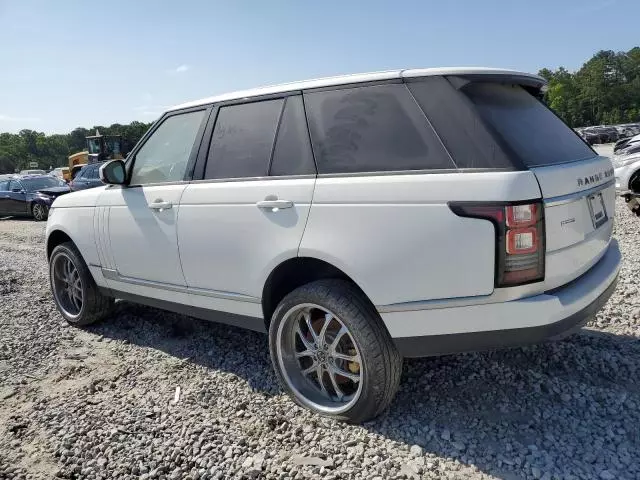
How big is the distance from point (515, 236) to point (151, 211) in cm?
259

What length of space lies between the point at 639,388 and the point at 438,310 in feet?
5.24

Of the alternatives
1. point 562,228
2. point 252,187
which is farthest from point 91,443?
point 562,228

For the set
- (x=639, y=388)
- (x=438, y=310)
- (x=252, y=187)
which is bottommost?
(x=639, y=388)

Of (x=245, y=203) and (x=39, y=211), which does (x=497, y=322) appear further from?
(x=39, y=211)

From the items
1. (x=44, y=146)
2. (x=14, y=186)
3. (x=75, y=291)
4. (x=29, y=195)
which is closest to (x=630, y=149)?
(x=75, y=291)

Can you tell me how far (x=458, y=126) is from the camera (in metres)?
2.43

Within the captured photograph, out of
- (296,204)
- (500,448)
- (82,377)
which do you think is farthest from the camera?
(82,377)

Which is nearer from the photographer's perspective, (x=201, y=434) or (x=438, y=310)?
(x=438, y=310)

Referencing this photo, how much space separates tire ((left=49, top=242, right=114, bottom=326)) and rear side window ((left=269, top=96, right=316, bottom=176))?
257 centimetres

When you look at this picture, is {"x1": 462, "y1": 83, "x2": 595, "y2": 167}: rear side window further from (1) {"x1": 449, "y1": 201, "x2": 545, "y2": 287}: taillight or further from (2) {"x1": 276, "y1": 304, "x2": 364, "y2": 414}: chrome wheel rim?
(2) {"x1": 276, "y1": 304, "x2": 364, "y2": 414}: chrome wheel rim

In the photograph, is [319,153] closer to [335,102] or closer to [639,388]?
[335,102]

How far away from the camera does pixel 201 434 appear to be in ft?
9.39

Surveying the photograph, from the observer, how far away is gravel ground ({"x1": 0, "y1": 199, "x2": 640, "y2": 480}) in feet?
8.25

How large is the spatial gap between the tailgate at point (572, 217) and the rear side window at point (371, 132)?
496 millimetres
